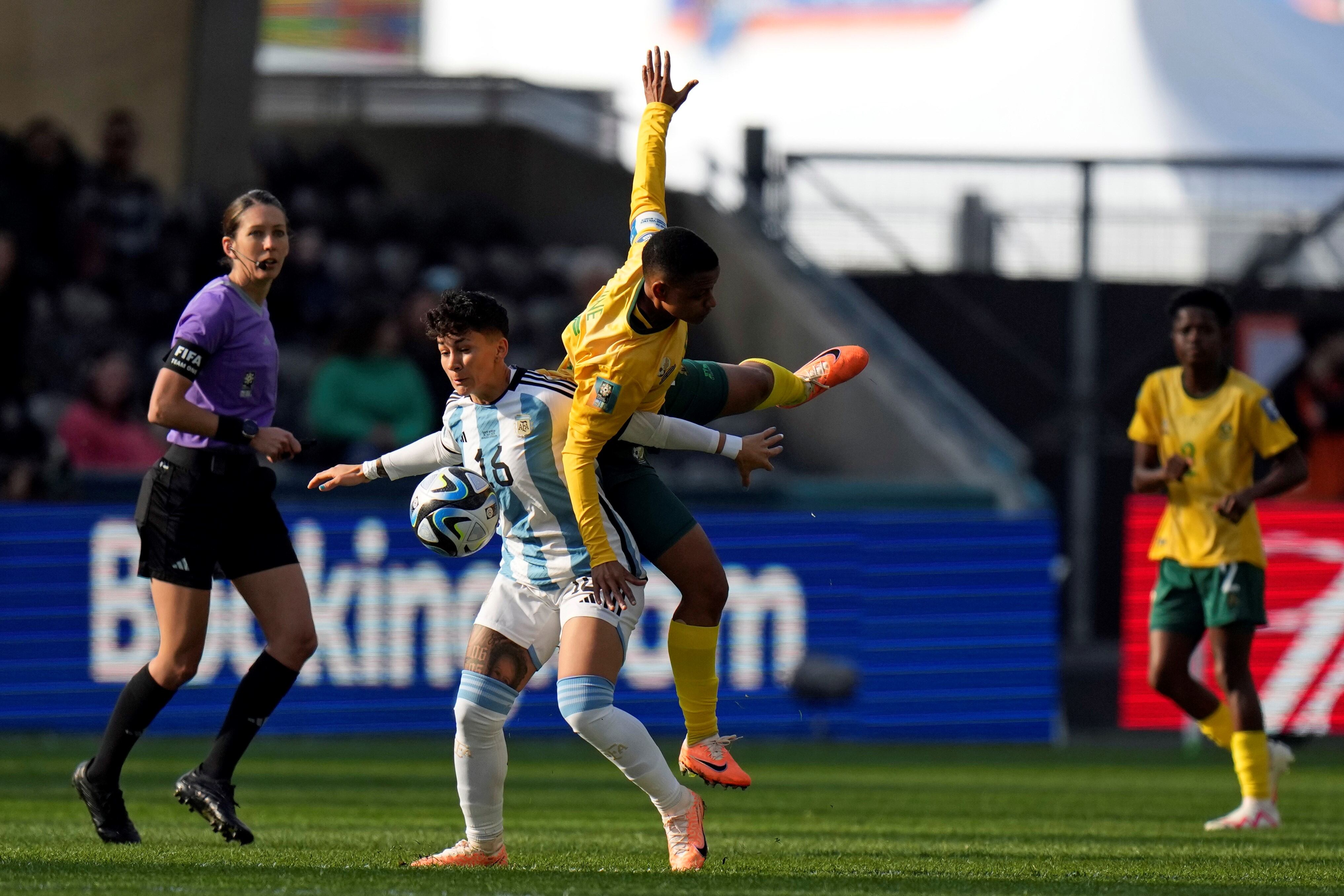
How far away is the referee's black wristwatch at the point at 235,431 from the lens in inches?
274

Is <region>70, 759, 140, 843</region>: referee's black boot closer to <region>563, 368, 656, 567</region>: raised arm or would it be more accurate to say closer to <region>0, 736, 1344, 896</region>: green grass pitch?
<region>0, 736, 1344, 896</region>: green grass pitch

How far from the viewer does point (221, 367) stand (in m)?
7.09

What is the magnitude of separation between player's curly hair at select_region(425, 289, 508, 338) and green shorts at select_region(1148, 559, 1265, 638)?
3639 millimetres

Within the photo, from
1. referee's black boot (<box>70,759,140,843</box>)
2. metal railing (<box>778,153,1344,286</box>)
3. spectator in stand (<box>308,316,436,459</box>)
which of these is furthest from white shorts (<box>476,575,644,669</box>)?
metal railing (<box>778,153,1344,286</box>)

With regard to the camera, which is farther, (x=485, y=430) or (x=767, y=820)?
(x=767, y=820)

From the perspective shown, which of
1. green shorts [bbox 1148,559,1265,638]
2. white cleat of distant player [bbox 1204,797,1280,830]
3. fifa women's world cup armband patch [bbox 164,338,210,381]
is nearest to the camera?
fifa women's world cup armband patch [bbox 164,338,210,381]

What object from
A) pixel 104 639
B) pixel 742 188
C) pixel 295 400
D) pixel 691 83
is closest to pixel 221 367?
pixel 691 83

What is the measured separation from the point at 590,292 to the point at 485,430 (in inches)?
410

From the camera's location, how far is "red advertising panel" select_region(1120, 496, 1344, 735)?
13.6m

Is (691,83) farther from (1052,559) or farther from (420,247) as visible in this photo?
(420,247)

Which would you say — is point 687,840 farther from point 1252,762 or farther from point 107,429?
point 107,429

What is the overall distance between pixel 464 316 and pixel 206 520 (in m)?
→ 1.32

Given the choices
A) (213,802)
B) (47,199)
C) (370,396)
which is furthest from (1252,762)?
(47,199)

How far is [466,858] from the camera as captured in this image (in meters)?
6.50
